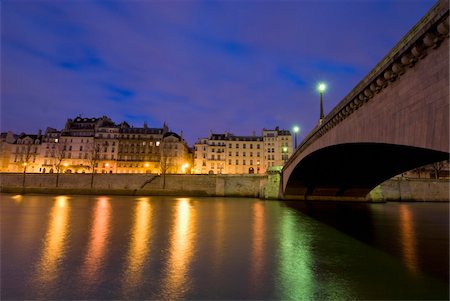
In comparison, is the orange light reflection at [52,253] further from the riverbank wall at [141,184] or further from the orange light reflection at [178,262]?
the riverbank wall at [141,184]

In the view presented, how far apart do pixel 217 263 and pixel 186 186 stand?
5628 centimetres

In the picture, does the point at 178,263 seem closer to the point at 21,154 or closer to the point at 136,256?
the point at 136,256

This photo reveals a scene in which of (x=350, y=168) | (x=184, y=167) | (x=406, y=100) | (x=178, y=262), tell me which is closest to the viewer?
(x=406, y=100)

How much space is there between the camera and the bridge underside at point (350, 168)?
19.6 metres

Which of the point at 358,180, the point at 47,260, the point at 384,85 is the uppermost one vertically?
the point at 384,85

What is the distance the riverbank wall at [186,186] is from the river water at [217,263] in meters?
36.6

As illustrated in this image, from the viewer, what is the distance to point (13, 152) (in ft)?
306

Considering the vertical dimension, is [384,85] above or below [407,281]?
above

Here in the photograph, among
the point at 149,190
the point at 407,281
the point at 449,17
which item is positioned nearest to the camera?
the point at 449,17

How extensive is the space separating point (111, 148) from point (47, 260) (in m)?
85.4

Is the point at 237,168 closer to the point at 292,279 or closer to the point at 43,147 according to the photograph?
the point at 43,147

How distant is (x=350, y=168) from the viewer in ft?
102

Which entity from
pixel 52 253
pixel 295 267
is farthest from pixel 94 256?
pixel 295 267

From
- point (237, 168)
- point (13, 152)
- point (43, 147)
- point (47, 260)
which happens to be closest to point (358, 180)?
point (47, 260)
